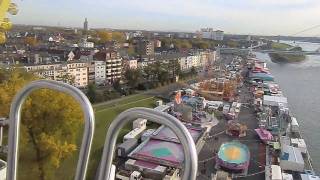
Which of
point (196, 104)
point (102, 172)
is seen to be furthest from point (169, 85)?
point (102, 172)

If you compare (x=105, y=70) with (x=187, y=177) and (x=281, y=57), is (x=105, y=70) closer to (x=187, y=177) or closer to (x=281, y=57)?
(x=187, y=177)

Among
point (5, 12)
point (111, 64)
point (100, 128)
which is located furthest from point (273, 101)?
point (5, 12)

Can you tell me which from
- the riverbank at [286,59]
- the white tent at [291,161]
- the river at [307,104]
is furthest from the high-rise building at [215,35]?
the white tent at [291,161]

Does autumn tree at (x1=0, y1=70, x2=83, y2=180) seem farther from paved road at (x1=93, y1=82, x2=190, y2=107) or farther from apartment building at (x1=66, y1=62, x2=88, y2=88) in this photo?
apartment building at (x1=66, y1=62, x2=88, y2=88)

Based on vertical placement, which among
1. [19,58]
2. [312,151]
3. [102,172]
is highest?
[102,172]

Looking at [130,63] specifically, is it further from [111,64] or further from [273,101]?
[273,101]

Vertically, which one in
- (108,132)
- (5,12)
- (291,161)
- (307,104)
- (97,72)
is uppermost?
(5,12)
